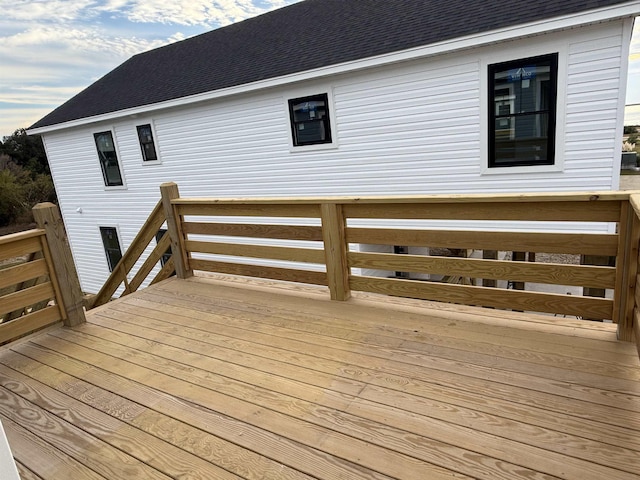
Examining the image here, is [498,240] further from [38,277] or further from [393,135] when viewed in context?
[393,135]

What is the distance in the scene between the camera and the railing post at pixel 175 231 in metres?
4.16

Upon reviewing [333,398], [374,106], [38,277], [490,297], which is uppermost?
[374,106]

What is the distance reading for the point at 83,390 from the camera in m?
2.33

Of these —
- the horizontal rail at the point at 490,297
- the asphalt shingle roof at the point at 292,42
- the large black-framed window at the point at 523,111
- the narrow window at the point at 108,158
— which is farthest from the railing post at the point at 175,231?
the narrow window at the point at 108,158

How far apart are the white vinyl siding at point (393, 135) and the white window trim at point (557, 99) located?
0.01 m

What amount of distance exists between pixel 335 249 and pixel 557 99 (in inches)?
168

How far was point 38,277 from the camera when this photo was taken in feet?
10.2

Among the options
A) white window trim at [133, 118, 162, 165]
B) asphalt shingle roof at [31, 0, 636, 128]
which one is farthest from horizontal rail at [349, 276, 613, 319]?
white window trim at [133, 118, 162, 165]

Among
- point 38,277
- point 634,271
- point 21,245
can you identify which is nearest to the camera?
point 634,271

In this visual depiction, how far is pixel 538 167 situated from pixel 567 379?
445 cm

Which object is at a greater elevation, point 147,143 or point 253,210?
point 147,143

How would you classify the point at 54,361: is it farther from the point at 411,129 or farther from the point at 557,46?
the point at 557,46

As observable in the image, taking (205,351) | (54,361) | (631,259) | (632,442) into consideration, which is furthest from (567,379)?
(54,361)

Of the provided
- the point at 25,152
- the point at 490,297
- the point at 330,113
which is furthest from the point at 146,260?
the point at 25,152
